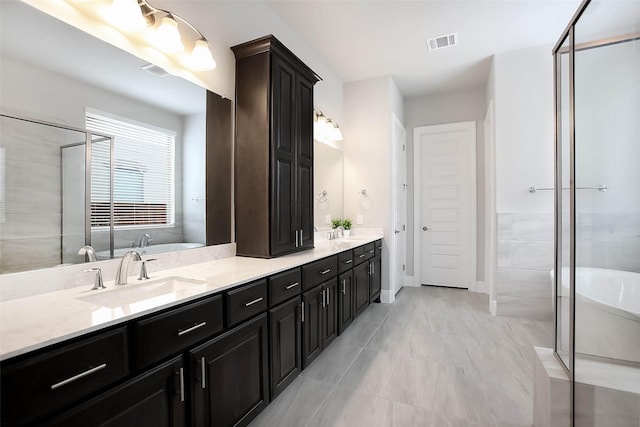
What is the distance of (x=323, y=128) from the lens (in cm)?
349

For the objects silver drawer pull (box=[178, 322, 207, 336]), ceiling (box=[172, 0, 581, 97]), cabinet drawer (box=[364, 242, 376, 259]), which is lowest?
silver drawer pull (box=[178, 322, 207, 336])

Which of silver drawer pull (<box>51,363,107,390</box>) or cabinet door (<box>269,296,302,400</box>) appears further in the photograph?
cabinet door (<box>269,296,302,400</box>)

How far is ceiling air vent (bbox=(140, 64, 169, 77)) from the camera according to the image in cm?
169

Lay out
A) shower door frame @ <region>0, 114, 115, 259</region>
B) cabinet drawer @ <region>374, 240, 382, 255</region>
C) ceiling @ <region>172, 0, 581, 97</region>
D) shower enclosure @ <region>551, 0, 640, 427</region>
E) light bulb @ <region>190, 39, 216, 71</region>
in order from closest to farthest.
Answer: shower enclosure @ <region>551, 0, 640, 427</region> < shower door frame @ <region>0, 114, 115, 259</region> < light bulb @ <region>190, 39, 216, 71</region> < ceiling @ <region>172, 0, 581, 97</region> < cabinet drawer @ <region>374, 240, 382, 255</region>

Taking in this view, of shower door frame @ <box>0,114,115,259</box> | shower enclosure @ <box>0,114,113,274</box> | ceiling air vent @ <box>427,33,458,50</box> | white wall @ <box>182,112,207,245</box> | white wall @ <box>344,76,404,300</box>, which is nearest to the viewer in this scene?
shower enclosure @ <box>0,114,113,274</box>

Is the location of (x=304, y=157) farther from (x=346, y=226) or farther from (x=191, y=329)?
(x=191, y=329)

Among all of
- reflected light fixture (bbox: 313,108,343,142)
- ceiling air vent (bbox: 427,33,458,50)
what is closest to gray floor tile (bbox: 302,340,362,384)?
reflected light fixture (bbox: 313,108,343,142)

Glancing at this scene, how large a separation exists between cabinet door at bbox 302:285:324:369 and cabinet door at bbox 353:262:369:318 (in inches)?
30.0

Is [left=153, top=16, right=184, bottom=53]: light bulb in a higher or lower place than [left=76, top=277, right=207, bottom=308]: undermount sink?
higher

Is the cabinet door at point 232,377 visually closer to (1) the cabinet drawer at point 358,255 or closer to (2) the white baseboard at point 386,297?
(1) the cabinet drawer at point 358,255

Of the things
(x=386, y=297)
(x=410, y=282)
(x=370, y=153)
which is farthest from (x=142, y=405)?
(x=410, y=282)

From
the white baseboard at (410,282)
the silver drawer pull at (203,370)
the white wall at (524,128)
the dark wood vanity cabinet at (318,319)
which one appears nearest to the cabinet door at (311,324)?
the dark wood vanity cabinet at (318,319)

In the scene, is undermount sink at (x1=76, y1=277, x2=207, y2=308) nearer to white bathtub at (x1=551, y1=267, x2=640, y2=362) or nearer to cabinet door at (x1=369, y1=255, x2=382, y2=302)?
white bathtub at (x1=551, y1=267, x2=640, y2=362)

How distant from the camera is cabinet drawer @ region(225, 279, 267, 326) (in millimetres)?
1464
